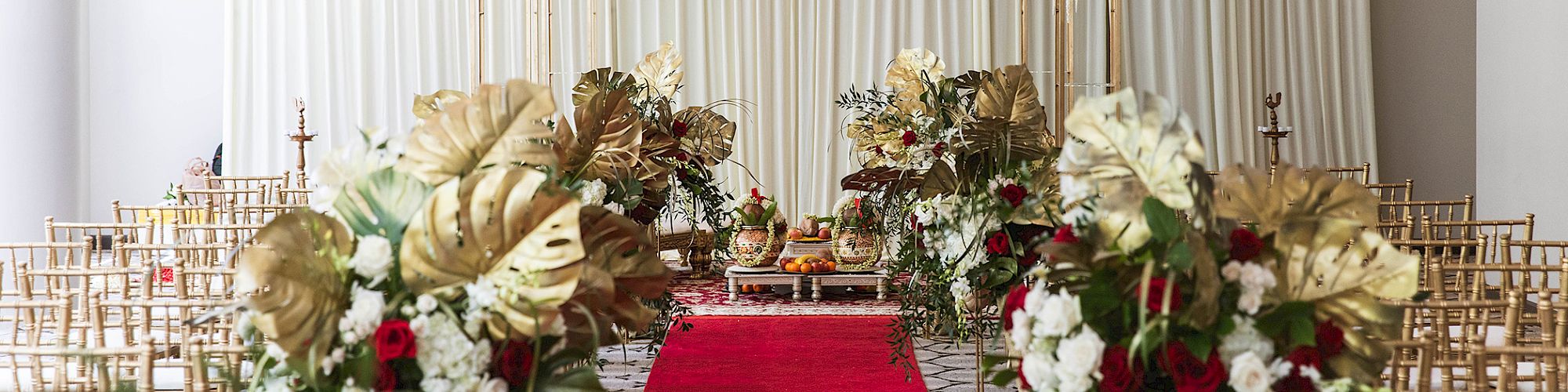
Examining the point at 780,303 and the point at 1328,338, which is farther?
the point at 780,303

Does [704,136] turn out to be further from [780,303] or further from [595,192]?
[780,303]

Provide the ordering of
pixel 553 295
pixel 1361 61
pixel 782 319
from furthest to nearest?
pixel 1361 61, pixel 782 319, pixel 553 295

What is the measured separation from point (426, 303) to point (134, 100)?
10486 mm

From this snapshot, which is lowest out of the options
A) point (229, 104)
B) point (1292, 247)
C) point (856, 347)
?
point (856, 347)

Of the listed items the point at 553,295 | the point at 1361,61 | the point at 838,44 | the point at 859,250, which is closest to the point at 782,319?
the point at 859,250

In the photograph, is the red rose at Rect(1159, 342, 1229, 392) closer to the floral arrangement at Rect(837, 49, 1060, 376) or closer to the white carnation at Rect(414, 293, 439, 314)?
the white carnation at Rect(414, 293, 439, 314)

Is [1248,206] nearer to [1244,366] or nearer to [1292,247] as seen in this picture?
[1292,247]

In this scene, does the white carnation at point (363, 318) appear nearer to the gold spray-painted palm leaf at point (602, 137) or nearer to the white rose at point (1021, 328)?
the white rose at point (1021, 328)

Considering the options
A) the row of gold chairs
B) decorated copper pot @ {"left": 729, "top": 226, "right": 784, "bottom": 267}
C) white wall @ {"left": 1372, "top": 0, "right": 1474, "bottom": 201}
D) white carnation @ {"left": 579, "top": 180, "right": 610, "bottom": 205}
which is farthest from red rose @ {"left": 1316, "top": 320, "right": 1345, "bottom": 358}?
white wall @ {"left": 1372, "top": 0, "right": 1474, "bottom": 201}

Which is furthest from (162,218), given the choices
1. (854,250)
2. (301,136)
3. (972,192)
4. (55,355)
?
(55,355)

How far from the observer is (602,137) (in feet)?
10.9

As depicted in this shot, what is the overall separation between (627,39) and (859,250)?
4.04 meters

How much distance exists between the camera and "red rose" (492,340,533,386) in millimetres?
A: 1611

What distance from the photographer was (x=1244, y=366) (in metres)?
1.48
